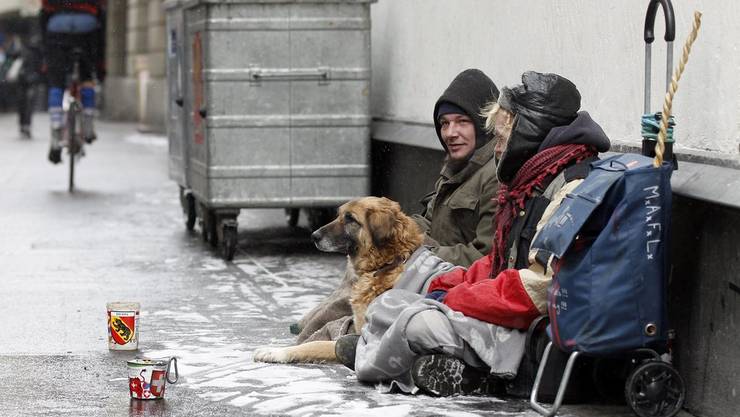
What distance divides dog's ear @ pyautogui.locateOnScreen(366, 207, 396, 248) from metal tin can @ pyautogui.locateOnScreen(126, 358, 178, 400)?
4.00 ft

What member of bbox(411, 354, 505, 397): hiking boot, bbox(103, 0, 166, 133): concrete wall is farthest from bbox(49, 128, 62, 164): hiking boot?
bbox(103, 0, 166, 133): concrete wall

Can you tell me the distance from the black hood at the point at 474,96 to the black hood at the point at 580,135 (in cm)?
145

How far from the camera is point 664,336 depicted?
5832 mm

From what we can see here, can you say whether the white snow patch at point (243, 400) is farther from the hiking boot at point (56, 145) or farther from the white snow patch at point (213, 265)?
the hiking boot at point (56, 145)

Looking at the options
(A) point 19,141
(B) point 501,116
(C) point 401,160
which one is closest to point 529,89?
(B) point 501,116

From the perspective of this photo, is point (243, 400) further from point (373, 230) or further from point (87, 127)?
point (87, 127)

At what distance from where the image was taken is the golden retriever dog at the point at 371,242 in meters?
7.12

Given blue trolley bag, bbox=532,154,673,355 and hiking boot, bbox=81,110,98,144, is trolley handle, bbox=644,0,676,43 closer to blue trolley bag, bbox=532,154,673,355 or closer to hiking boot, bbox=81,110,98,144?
blue trolley bag, bbox=532,154,673,355

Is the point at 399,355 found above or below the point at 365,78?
below

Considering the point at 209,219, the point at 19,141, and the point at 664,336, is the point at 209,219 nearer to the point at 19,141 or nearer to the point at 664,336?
the point at 664,336

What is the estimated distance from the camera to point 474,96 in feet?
26.1

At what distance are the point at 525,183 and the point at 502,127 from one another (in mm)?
332

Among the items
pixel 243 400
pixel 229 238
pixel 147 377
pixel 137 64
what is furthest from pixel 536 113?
pixel 137 64

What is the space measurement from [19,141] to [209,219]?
1866 cm
